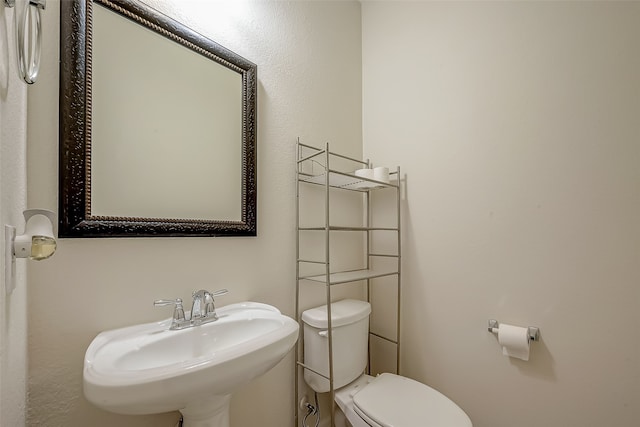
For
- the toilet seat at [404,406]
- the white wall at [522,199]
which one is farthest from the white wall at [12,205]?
the white wall at [522,199]

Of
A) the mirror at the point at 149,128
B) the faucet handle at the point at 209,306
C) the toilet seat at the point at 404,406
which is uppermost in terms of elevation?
the mirror at the point at 149,128

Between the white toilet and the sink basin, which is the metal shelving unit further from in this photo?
the sink basin

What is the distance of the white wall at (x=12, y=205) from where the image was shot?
1.64 ft

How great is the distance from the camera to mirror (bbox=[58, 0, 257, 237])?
79 centimetres

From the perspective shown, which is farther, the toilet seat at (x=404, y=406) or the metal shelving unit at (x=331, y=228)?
the metal shelving unit at (x=331, y=228)

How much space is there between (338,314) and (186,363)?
0.81m

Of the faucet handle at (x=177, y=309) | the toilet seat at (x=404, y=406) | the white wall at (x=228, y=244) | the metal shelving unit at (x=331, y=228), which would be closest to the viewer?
the white wall at (x=228, y=244)

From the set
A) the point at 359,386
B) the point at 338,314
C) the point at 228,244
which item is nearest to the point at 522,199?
the point at 338,314

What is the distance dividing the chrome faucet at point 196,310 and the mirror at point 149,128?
8.8 inches

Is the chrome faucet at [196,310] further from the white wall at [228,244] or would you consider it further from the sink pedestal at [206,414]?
the sink pedestal at [206,414]

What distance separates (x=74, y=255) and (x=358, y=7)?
2021 millimetres

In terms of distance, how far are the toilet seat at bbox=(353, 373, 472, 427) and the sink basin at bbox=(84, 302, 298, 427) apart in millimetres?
560

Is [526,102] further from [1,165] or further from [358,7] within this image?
[1,165]

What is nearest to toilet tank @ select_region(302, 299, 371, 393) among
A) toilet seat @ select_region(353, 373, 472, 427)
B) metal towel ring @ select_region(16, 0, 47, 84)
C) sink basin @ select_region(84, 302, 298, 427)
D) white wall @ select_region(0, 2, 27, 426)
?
toilet seat @ select_region(353, 373, 472, 427)
